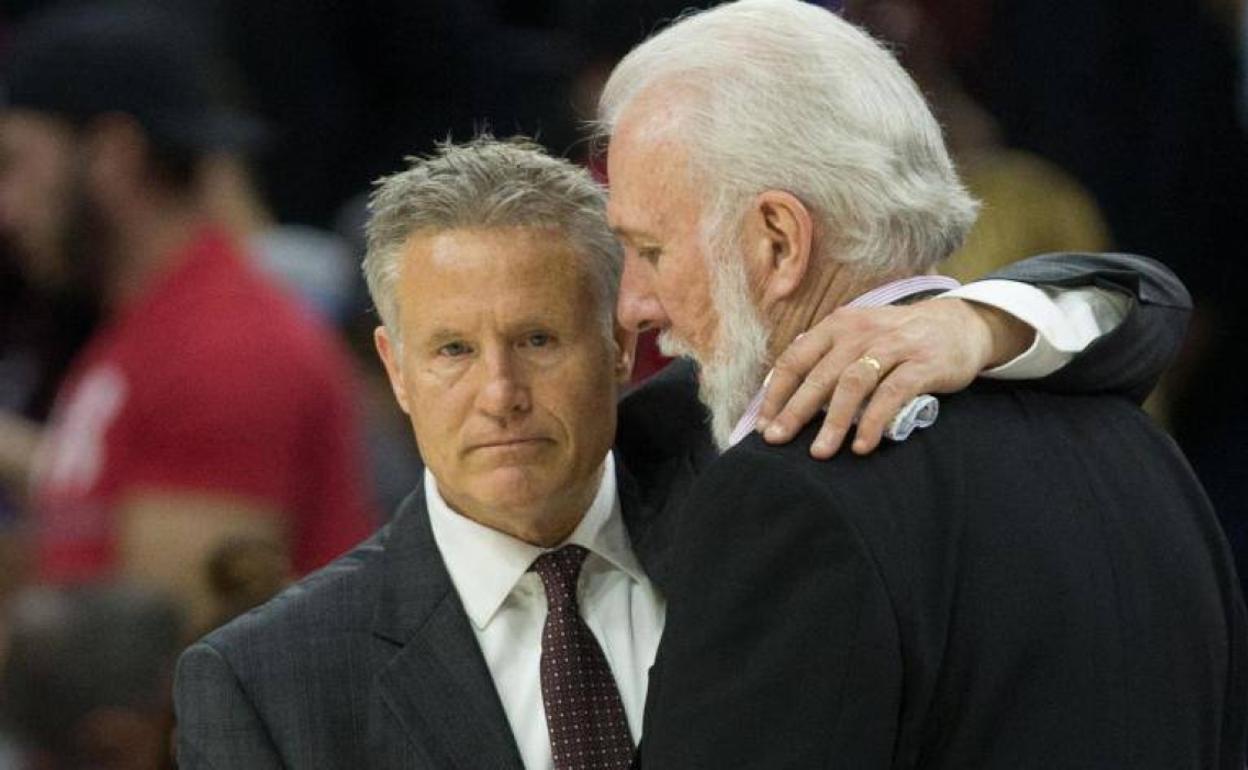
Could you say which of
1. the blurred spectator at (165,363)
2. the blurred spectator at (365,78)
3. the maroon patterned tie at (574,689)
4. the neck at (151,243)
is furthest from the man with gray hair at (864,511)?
the blurred spectator at (365,78)

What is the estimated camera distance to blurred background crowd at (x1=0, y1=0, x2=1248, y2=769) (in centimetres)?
394

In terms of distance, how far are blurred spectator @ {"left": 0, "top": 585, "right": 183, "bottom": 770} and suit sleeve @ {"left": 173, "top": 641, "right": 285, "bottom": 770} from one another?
0.90 metres

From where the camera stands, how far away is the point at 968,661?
2.32 meters

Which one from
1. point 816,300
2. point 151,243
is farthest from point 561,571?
point 151,243

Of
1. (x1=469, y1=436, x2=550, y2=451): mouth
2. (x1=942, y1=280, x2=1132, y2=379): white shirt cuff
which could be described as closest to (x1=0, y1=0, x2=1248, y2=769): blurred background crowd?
(x1=469, y1=436, x2=550, y2=451): mouth

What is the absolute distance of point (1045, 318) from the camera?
2520 millimetres

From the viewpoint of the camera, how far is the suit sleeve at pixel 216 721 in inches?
105

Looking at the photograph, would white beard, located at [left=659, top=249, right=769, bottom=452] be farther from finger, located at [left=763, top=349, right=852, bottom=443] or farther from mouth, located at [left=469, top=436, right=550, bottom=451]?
mouth, located at [left=469, top=436, right=550, bottom=451]

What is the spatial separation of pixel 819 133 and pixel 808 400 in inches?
10.6

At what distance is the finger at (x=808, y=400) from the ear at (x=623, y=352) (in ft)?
1.73

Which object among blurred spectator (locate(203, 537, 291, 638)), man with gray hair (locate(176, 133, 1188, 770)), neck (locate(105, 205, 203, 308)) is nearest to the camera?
man with gray hair (locate(176, 133, 1188, 770))

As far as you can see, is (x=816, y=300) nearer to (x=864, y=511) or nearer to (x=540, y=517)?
(x=864, y=511)

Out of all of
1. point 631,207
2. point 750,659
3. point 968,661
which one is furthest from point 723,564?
point 631,207

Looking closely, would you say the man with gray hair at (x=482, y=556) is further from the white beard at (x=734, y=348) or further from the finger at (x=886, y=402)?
the finger at (x=886, y=402)
